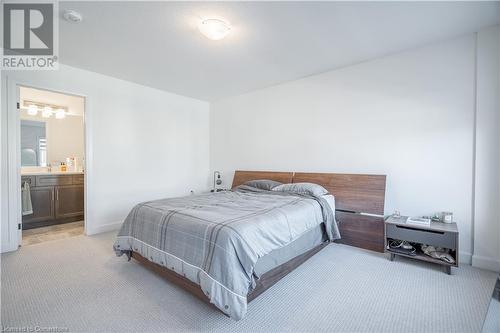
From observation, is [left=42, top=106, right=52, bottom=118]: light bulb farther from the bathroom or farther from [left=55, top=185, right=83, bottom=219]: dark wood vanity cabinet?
[left=55, top=185, right=83, bottom=219]: dark wood vanity cabinet

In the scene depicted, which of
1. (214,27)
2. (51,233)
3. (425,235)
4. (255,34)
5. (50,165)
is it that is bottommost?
(51,233)

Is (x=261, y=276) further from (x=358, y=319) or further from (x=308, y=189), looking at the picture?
(x=308, y=189)

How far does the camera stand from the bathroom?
386 centimetres

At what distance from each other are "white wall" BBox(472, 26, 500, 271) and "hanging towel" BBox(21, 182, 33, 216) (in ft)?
20.9

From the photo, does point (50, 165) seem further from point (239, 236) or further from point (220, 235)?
point (239, 236)

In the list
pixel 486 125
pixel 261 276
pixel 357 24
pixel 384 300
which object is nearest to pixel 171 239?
pixel 261 276

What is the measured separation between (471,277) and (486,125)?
1594 mm

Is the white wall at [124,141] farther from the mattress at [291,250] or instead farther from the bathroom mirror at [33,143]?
the mattress at [291,250]

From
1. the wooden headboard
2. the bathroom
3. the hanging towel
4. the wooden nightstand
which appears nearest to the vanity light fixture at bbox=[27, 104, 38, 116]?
the bathroom

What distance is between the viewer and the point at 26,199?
3.79 metres

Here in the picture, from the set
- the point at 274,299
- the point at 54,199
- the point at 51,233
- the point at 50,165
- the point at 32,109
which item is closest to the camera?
the point at 274,299

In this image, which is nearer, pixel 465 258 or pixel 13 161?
pixel 465 258

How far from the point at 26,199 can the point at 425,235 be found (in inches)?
229

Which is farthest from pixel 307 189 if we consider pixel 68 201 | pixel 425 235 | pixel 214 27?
pixel 68 201
